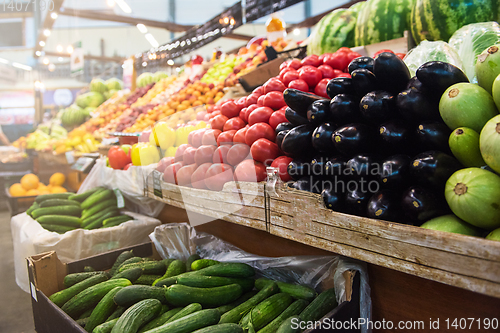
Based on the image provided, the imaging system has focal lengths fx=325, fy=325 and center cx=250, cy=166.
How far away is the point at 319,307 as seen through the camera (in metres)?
1.13

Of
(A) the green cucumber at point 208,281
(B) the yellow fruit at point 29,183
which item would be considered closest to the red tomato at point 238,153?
(A) the green cucumber at point 208,281

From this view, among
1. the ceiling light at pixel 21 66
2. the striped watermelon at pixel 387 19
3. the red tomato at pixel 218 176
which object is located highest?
the ceiling light at pixel 21 66

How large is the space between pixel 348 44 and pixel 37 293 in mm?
2341

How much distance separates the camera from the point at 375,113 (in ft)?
3.05

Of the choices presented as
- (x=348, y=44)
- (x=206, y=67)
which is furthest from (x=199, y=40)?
(x=348, y=44)

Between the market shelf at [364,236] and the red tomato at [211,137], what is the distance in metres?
0.28

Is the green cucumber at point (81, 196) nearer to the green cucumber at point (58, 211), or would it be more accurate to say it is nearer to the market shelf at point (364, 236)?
the green cucumber at point (58, 211)

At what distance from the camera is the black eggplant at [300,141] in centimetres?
112

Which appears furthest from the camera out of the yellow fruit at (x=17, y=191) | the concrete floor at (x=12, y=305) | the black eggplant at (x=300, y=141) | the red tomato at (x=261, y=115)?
the yellow fruit at (x=17, y=191)

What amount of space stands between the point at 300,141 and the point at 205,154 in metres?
0.60

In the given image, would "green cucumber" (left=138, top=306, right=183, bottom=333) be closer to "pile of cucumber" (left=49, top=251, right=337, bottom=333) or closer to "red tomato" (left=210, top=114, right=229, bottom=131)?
"pile of cucumber" (left=49, top=251, right=337, bottom=333)

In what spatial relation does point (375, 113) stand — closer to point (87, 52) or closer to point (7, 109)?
point (87, 52)

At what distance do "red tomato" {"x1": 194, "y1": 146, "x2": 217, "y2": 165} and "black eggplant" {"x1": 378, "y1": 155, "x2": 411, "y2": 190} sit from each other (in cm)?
90

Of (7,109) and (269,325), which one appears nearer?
(269,325)
